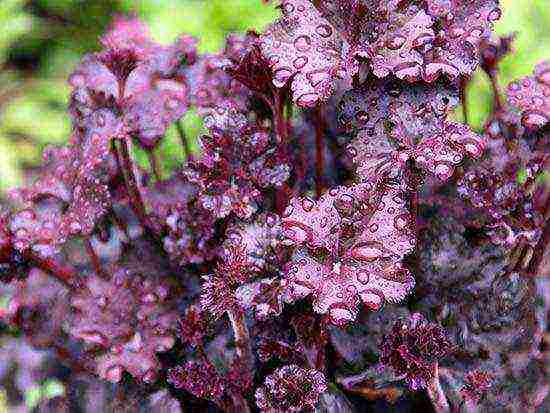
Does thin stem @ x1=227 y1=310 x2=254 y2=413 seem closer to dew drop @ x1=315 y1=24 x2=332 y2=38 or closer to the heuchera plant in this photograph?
the heuchera plant

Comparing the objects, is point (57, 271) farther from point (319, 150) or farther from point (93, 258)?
point (319, 150)

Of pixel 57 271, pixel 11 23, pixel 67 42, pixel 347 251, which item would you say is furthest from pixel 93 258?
pixel 67 42

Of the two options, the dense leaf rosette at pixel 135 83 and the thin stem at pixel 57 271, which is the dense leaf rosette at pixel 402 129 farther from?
the thin stem at pixel 57 271

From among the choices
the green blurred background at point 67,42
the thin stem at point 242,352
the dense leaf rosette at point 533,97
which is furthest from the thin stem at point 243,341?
the green blurred background at point 67,42

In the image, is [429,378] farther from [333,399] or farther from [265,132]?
[265,132]

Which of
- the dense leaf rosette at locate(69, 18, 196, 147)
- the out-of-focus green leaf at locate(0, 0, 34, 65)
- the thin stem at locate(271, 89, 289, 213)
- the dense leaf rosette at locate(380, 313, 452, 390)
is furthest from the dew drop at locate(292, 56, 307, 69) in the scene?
the out-of-focus green leaf at locate(0, 0, 34, 65)

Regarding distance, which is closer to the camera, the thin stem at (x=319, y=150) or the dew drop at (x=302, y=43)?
the dew drop at (x=302, y=43)

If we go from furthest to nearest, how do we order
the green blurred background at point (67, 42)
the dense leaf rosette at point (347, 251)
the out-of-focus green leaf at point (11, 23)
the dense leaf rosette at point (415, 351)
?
the out-of-focus green leaf at point (11, 23), the green blurred background at point (67, 42), the dense leaf rosette at point (415, 351), the dense leaf rosette at point (347, 251)
